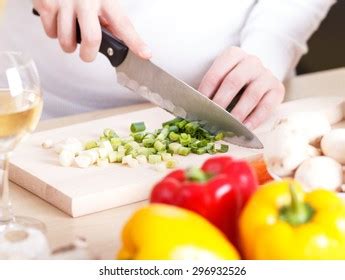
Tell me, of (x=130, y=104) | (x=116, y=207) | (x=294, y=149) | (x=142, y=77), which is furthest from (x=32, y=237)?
(x=130, y=104)

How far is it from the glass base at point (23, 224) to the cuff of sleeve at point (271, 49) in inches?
31.3

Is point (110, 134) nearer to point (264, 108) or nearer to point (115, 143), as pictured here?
point (115, 143)

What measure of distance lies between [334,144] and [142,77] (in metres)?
0.39

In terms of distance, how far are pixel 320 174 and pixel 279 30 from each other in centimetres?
75

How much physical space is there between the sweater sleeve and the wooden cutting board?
304 mm

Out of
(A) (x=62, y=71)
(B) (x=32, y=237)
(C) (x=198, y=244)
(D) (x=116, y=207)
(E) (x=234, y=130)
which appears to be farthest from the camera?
(A) (x=62, y=71)

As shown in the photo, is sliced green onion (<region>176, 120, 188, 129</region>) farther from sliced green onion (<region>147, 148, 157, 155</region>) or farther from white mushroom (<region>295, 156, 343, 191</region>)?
white mushroom (<region>295, 156, 343, 191</region>)

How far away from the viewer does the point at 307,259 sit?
84 centimetres

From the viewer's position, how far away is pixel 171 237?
0.82 metres

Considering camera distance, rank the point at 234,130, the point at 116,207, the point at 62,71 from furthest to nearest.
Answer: the point at 62,71 → the point at 234,130 → the point at 116,207

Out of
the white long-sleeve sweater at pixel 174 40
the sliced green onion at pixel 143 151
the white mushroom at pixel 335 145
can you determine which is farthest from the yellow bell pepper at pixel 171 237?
the white long-sleeve sweater at pixel 174 40

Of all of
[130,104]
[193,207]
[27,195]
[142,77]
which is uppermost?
[193,207]

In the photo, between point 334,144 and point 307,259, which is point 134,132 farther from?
point 307,259

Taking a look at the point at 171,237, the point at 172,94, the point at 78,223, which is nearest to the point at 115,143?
the point at 172,94
